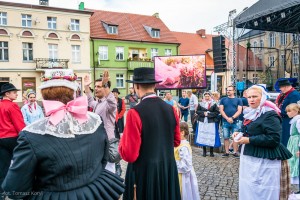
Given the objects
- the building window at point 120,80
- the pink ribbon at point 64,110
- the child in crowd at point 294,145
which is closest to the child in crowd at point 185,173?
the pink ribbon at point 64,110

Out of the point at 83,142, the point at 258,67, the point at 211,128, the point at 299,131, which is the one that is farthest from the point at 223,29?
the point at 258,67

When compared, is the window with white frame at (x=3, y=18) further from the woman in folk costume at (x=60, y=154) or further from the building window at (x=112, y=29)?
the woman in folk costume at (x=60, y=154)

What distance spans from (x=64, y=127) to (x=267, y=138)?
240cm

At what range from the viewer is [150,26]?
120 feet

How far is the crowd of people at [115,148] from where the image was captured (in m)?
1.78

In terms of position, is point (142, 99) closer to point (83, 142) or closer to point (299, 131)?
point (83, 142)

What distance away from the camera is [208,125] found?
24.5ft

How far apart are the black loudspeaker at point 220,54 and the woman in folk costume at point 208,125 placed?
5275 millimetres

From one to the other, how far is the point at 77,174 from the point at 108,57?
101 ft

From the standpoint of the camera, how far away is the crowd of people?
5.83ft

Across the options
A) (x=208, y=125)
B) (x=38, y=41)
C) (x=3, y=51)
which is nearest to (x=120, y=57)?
(x=38, y=41)

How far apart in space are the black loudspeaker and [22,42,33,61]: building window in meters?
21.2

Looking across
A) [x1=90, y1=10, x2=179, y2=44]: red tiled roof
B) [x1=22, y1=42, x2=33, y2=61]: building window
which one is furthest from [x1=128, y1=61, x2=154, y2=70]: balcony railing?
[x1=22, y1=42, x2=33, y2=61]: building window

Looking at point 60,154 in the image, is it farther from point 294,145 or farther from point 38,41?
point 38,41
